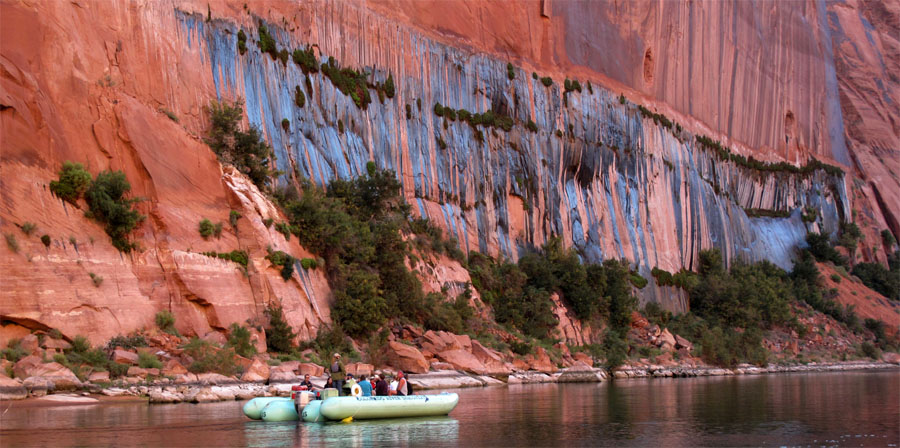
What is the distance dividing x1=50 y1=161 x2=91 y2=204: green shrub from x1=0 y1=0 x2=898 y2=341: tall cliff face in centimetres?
37

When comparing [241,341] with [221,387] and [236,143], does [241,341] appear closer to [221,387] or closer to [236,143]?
[221,387]

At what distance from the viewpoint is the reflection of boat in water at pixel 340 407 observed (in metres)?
23.7

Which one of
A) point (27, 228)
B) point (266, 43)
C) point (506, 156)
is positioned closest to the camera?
point (27, 228)

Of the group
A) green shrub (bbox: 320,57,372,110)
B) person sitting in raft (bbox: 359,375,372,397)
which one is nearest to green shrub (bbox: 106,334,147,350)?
person sitting in raft (bbox: 359,375,372,397)

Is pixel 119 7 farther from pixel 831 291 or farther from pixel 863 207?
pixel 863 207

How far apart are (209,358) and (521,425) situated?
39.8 feet

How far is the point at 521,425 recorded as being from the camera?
74.7ft

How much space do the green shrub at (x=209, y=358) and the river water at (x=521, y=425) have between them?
259 cm

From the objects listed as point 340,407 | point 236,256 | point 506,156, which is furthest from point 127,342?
point 506,156

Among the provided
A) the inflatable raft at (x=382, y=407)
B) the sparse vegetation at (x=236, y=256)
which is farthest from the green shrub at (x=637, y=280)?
the inflatable raft at (x=382, y=407)

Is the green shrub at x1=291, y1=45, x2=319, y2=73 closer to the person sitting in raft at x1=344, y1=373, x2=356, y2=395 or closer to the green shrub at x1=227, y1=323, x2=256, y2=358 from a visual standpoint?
the green shrub at x1=227, y1=323, x2=256, y2=358

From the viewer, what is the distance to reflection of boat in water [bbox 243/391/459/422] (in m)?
23.7

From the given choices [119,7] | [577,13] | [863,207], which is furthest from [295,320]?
[863,207]

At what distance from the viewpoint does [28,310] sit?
27844 millimetres
